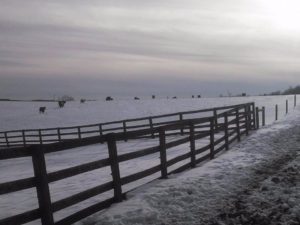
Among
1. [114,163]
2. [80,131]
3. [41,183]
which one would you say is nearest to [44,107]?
[80,131]

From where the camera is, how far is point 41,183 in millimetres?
5660

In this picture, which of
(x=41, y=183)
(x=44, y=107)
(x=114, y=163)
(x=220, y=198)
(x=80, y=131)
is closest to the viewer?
(x=41, y=183)

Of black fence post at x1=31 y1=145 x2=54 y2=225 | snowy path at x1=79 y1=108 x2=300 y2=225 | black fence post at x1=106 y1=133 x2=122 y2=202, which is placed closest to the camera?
black fence post at x1=31 y1=145 x2=54 y2=225

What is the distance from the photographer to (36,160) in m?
5.62

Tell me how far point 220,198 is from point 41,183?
349 cm

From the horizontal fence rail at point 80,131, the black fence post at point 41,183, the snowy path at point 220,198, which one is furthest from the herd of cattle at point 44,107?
the black fence post at point 41,183

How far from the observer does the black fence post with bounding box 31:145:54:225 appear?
221 inches

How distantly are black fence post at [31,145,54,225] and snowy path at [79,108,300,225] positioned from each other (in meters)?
0.75

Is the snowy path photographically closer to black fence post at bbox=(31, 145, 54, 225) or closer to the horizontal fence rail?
black fence post at bbox=(31, 145, 54, 225)

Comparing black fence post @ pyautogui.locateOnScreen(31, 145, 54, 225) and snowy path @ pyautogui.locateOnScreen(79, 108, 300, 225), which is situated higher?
black fence post @ pyautogui.locateOnScreen(31, 145, 54, 225)

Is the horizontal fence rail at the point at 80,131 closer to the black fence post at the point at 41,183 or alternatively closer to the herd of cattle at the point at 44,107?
the black fence post at the point at 41,183

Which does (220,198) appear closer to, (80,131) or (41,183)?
(41,183)

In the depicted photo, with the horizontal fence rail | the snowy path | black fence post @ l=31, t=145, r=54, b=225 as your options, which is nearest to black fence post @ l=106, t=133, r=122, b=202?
the snowy path

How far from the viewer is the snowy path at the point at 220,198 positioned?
6.26 meters
